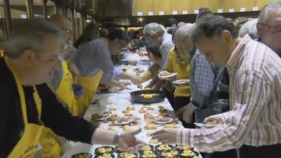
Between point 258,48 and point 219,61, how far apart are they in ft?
0.66

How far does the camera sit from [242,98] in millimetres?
1354

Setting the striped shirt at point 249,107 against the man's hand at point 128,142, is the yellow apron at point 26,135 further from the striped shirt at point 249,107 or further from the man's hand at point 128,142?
the striped shirt at point 249,107

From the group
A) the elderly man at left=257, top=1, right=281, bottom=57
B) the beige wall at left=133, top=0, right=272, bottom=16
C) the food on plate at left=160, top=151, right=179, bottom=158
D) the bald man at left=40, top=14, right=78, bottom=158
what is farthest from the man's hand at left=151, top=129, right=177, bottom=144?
the beige wall at left=133, top=0, right=272, bottom=16

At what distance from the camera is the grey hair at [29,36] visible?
121 centimetres

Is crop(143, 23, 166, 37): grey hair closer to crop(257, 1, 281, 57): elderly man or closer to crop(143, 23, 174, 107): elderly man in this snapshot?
crop(143, 23, 174, 107): elderly man

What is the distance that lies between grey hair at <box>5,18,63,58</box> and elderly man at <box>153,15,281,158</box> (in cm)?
70

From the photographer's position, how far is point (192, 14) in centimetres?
832

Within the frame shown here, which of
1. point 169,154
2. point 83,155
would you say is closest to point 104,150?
point 83,155

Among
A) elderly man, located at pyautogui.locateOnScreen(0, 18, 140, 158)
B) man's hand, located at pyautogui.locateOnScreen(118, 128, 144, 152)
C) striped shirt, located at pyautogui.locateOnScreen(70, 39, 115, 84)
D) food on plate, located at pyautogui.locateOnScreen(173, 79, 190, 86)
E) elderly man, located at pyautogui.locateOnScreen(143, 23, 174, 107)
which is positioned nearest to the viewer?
elderly man, located at pyautogui.locateOnScreen(0, 18, 140, 158)

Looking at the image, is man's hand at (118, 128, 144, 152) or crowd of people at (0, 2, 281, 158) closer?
crowd of people at (0, 2, 281, 158)

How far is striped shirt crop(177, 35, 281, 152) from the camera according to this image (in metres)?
1.33

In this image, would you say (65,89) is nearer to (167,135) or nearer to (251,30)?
(167,135)

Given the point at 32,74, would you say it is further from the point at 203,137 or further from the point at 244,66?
the point at 244,66

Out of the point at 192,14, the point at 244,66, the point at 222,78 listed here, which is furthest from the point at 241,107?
the point at 192,14
